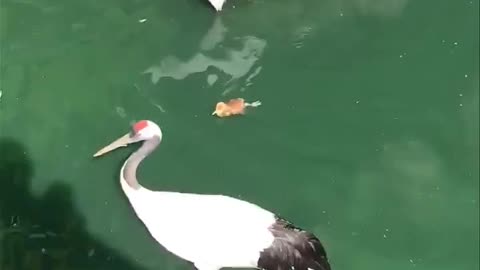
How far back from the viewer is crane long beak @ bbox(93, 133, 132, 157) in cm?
168

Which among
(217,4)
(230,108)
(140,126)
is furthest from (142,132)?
(217,4)

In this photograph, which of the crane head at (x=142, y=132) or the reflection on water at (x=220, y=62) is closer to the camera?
the crane head at (x=142, y=132)

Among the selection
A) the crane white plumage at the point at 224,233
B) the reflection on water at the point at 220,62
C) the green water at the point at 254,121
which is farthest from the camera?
the reflection on water at the point at 220,62

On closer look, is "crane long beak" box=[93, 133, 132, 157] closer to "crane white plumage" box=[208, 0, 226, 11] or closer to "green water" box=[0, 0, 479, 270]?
"green water" box=[0, 0, 479, 270]

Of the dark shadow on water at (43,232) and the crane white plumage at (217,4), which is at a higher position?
the crane white plumage at (217,4)

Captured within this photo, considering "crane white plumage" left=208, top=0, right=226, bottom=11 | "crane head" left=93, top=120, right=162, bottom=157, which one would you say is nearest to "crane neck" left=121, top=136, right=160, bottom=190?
"crane head" left=93, top=120, right=162, bottom=157

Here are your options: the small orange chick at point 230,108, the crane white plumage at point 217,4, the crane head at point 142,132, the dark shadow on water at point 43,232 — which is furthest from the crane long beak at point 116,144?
the crane white plumage at point 217,4

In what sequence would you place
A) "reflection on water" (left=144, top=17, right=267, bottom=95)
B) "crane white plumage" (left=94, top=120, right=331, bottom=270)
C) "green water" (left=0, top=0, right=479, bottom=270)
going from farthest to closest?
"reflection on water" (left=144, top=17, right=267, bottom=95) → "green water" (left=0, top=0, right=479, bottom=270) → "crane white plumage" (left=94, top=120, right=331, bottom=270)

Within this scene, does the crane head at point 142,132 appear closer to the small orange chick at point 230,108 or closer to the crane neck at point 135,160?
the crane neck at point 135,160

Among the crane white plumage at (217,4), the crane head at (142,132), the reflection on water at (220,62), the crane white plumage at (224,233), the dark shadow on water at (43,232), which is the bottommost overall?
the dark shadow on water at (43,232)

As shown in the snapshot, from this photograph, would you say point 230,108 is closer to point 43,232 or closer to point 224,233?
point 224,233

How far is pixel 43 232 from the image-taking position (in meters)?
1.70

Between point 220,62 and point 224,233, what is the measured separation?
0.44 metres

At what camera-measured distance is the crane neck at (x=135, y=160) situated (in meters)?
1.65
